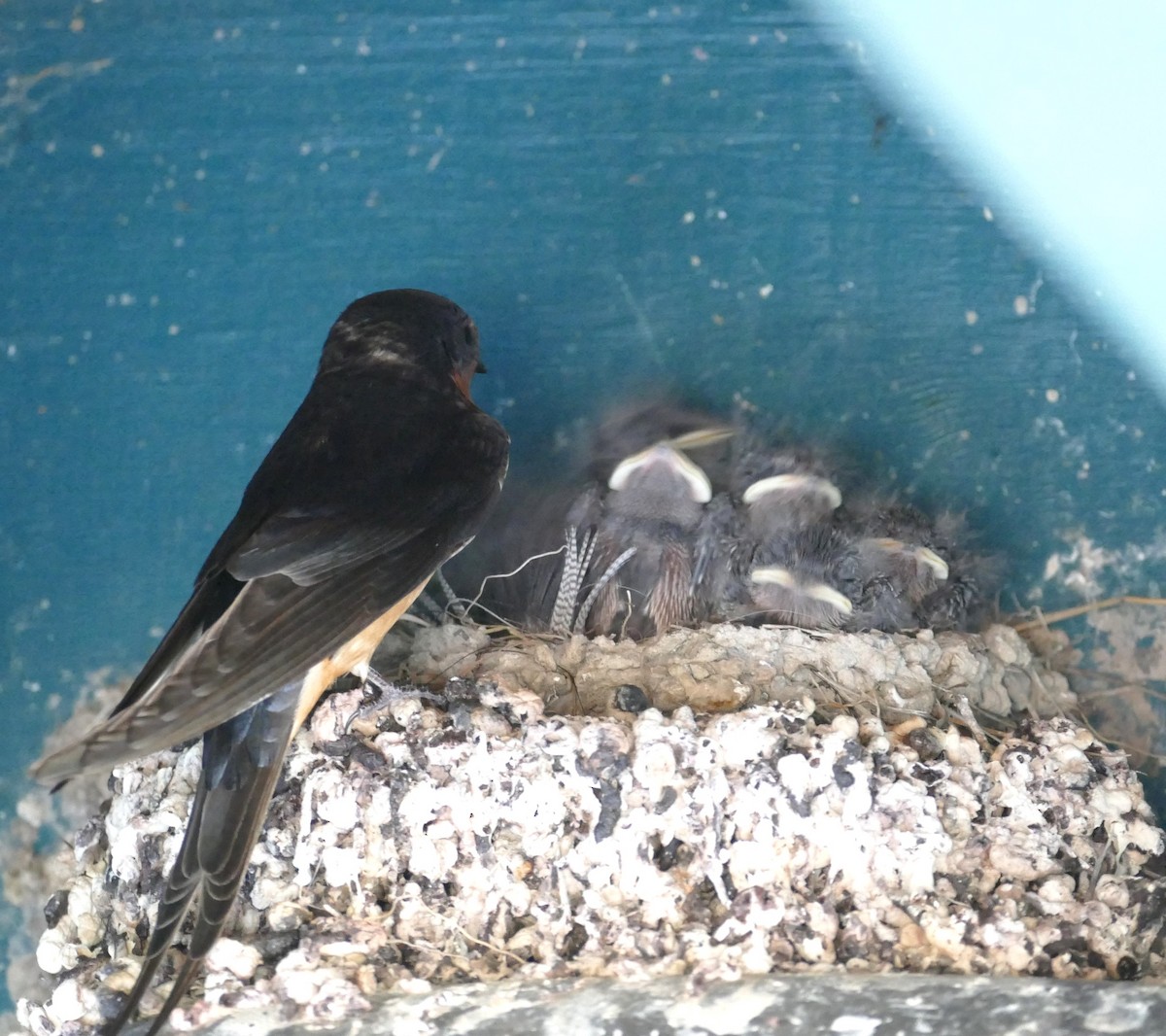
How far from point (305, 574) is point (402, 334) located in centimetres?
41

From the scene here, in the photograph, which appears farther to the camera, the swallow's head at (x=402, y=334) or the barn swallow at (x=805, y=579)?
the barn swallow at (x=805, y=579)

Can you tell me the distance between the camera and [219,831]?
4.90 feet

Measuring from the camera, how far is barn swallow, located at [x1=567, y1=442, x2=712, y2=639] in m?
1.95

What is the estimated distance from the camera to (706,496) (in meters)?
1.87

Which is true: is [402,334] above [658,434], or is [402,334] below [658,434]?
above

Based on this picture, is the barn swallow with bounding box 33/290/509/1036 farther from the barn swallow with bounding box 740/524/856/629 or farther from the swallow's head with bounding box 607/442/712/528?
the barn swallow with bounding box 740/524/856/629

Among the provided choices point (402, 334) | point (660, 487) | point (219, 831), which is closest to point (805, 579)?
point (660, 487)

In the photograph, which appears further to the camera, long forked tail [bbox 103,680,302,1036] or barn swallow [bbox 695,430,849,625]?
barn swallow [bbox 695,430,849,625]

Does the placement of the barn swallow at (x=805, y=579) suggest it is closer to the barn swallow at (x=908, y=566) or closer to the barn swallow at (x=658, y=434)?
the barn swallow at (x=908, y=566)

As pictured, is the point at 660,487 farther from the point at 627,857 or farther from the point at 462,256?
the point at 627,857

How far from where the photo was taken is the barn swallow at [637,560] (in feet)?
6.40

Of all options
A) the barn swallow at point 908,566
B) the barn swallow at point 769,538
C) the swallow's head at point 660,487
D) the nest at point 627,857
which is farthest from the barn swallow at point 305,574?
the barn swallow at point 908,566

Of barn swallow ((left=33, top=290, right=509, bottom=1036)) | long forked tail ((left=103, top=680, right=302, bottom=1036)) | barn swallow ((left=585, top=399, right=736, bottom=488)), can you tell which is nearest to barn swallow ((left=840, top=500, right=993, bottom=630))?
barn swallow ((left=585, top=399, right=736, bottom=488))

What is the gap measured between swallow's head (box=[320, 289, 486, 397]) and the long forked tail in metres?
0.47
